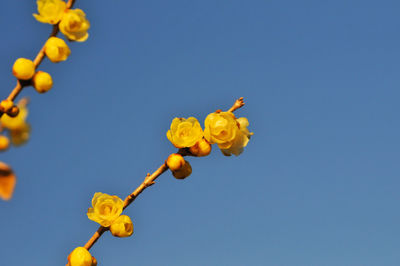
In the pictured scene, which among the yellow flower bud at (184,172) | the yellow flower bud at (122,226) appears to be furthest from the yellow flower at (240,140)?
the yellow flower bud at (122,226)

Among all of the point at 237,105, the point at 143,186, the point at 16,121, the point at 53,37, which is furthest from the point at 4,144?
the point at 237,105

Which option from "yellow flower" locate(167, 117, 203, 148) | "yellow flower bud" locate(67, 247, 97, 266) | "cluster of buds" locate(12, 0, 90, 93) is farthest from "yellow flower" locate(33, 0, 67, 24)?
"yellow flower bud" locate(67, 247, 97, 266)

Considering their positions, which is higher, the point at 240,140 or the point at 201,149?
the point at 240,140

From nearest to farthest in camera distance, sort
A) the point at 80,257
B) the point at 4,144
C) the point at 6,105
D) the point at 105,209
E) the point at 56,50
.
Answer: the point at 4,144, the point at 6,105, the point at 56,50, the point at 80,257, the point at 105,209

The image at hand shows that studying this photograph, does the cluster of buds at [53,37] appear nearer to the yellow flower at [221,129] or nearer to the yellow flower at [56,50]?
the yellow flower at [56,50]

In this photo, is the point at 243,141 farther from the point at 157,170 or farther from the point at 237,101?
the point at 157,170

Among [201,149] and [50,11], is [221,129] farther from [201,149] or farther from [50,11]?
[50,11]
